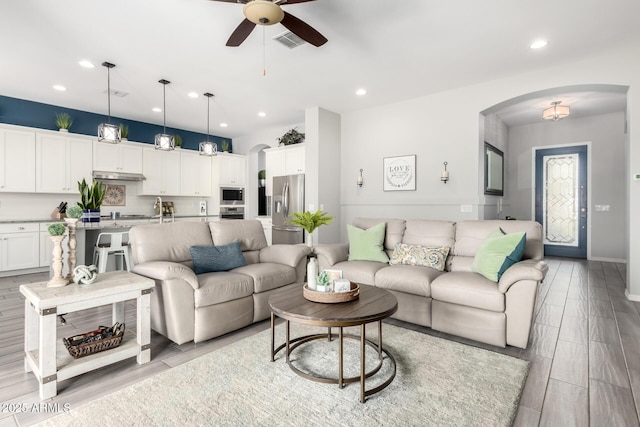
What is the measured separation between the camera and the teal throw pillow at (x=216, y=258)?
3.10 m

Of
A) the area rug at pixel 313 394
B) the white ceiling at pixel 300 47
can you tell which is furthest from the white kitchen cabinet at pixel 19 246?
the area rug at pixel 313 394

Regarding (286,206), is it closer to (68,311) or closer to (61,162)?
(61,162)

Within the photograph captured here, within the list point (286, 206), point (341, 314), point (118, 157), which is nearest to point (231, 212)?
point (286, 206)

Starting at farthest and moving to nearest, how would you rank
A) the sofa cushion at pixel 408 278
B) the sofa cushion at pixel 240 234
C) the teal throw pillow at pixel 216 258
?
the sofa cushion at pixel 240 234 → the teal throw pillow at pixel 216 258 → the sofa cushion at pixel 408 278

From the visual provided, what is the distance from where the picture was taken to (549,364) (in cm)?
232

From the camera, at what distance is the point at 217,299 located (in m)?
2.74

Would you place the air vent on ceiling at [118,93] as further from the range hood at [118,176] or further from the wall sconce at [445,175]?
the wall sconce at [445,175]

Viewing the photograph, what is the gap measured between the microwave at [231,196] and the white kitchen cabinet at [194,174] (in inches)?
12.5

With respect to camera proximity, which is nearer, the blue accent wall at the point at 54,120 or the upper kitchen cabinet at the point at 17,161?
the upper kitchen cabinet at the point at 17,161

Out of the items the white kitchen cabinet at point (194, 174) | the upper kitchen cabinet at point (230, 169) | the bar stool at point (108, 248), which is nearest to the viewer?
the bar stool at point (108, 248)

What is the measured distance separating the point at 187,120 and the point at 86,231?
10.2ft

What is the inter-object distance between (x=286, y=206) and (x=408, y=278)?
11.5 ft

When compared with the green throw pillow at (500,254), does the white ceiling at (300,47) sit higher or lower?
higher

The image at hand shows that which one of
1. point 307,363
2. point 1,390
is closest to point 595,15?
point 307,363
